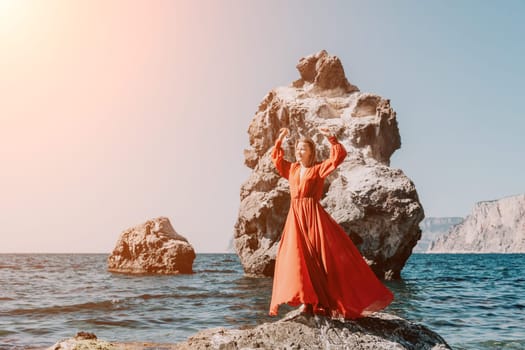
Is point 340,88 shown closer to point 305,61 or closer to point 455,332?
point 305,61

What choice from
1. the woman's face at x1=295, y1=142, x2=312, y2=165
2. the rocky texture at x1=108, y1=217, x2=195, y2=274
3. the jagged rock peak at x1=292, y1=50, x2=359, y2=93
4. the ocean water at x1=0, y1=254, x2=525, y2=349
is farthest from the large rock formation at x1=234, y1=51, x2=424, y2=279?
the woman's face at x1=295, y1=142, x2=312, y2=165

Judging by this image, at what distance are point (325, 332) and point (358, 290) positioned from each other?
2.14 ft

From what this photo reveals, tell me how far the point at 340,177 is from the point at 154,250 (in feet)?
61.0

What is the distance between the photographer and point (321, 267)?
5457 mm

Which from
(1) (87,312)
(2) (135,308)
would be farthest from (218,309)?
(1) (87,312)

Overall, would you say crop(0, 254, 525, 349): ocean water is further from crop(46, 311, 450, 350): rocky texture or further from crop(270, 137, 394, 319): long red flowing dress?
crop(270, 137, 394, 319): long red flowing dress

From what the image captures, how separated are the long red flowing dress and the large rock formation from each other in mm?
19947

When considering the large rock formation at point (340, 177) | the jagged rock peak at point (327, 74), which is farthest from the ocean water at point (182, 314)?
the jagged rock peak at point (327, 74)

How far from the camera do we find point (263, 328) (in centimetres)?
542

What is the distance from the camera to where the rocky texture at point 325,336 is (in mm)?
5082

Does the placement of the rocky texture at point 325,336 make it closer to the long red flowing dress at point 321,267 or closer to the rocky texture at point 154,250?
the long red flowing dress at point 321,267

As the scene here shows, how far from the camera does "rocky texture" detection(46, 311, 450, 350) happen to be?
508cm

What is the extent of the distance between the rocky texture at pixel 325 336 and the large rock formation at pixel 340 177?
65.2ft

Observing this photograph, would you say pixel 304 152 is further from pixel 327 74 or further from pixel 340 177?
pixel 327 74
